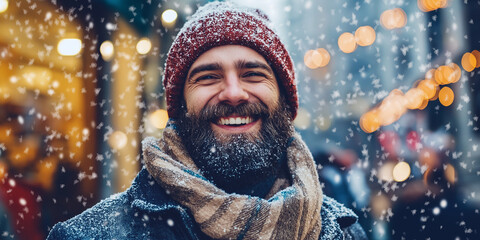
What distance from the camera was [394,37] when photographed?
25.6 m

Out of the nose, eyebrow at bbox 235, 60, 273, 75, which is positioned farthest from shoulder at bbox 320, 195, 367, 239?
eyebrow at bbox 235, 60, 273, 75

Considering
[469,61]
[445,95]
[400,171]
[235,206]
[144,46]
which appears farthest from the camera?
[445,95]

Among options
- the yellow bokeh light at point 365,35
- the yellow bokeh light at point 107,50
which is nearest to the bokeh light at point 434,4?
the yellow bokeh light at point 365,35

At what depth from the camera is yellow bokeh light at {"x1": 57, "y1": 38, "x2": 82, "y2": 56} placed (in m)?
6.20

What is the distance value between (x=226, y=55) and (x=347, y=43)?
1228 inches

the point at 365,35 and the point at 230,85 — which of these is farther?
the point at 365,35

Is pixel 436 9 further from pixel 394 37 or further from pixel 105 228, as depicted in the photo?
pixel 105 228

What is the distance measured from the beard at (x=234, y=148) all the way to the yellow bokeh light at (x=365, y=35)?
30319 mm

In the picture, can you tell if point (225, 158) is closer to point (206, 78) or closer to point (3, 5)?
point (206, 78)

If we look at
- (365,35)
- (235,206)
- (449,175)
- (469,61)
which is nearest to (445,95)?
(469,61)

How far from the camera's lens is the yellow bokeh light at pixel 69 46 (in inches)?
244

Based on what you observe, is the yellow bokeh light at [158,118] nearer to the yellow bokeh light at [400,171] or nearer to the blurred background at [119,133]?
the blurred background at [119,133]

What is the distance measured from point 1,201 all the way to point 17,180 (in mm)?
437

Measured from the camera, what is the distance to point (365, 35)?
A: 99.3ft
